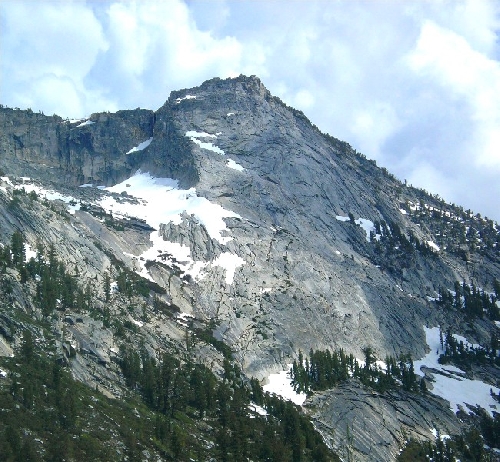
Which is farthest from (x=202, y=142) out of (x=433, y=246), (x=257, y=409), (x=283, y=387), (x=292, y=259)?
(x=257, y=409)

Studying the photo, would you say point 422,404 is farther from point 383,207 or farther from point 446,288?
point 383,207

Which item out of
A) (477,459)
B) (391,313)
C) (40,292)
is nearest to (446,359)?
(391,313)

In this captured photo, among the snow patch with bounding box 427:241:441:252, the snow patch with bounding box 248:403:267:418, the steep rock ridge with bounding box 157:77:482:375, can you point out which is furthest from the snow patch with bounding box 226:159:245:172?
the snow patch with bounding box 248:403:267:418

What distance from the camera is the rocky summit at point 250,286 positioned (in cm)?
9338

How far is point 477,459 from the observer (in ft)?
338

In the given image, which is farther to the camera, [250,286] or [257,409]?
[250,286]

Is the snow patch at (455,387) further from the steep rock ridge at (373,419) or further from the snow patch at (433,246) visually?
the snow patch at (433,246)

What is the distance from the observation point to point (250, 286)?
434 ft

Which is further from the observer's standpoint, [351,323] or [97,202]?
[97,202]

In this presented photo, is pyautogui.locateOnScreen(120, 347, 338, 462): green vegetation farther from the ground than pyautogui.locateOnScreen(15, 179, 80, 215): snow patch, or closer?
closer

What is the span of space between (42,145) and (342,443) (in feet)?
463

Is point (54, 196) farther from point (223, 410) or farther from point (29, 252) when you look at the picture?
point (223, 410)

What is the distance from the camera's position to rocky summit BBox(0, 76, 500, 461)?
306ft

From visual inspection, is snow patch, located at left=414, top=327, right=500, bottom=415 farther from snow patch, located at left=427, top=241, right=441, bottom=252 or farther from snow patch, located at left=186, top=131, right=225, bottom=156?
snow patch, located at left=186, top=131, right=225, bottom=156
